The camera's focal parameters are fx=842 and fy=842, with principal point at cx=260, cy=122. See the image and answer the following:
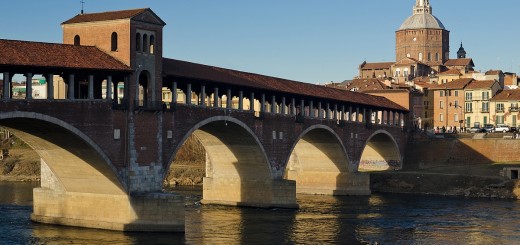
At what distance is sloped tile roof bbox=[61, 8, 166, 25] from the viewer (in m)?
50.7

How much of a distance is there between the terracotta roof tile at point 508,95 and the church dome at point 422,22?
6853 cm

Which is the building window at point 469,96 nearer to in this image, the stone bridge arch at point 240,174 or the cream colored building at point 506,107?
the cream colored building at point 506,107

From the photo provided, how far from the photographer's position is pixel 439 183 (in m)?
85.6

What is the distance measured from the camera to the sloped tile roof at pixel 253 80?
2243 inches

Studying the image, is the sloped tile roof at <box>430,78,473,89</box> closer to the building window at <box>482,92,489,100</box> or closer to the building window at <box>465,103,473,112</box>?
the building window at <box>465,103,473,112</box>

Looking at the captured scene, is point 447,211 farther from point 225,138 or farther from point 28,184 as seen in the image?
point 28,184

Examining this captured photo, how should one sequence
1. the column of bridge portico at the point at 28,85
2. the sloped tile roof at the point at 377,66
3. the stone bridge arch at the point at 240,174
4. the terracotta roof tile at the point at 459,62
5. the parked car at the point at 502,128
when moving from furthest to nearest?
the sloped tile roof at the point at 377,66, the terracotta roof tile at the point at 459,62, the parked car at the point at 502,128, the stone bridge arch at the point at 240,174, the column of bridge portico at the point at 28,85

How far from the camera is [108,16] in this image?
169 feet

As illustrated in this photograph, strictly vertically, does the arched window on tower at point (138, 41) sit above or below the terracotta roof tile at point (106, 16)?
below

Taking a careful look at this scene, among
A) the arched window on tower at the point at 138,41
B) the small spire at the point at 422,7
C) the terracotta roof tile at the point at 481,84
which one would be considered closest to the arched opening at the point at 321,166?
the arched window on tower at the point at 138,41

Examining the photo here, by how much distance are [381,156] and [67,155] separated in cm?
5782

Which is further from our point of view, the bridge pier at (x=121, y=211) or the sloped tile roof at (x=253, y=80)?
the sloped tile roof at (x=253, y=80)

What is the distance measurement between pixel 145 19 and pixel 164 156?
872 cm

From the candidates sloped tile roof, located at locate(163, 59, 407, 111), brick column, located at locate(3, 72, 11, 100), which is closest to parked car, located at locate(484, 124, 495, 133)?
sloped tile roof, located at locate(163, 59, 407, 111)
